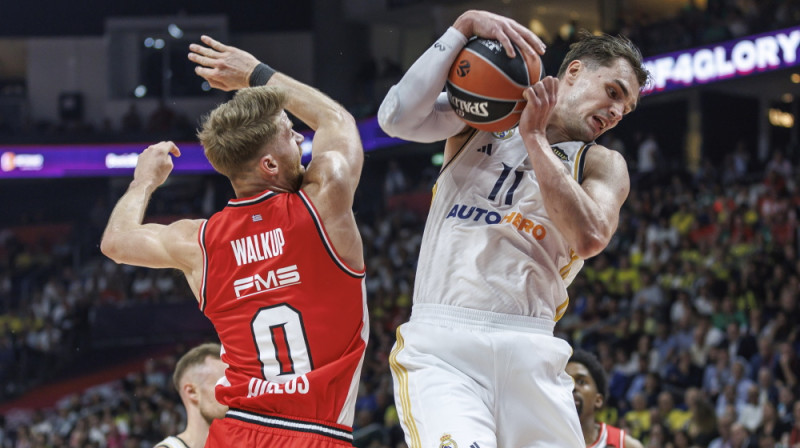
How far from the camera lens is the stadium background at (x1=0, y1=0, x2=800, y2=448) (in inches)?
496

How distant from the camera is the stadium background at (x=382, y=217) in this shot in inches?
496

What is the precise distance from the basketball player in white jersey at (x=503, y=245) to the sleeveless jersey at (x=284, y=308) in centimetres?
29

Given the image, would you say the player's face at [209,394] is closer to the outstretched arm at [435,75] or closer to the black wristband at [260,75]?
the black wristband at [260,75]

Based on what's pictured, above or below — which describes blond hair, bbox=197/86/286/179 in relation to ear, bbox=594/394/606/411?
above

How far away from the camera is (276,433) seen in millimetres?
3648

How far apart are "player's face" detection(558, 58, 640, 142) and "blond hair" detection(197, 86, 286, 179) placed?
1.20 metres

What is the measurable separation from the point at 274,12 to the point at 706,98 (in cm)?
1381

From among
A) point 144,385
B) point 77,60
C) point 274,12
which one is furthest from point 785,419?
point 77,60

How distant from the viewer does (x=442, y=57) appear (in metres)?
3.69

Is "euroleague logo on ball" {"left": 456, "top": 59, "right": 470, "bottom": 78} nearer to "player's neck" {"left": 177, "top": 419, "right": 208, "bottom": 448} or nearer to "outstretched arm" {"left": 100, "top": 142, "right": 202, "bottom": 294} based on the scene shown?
"outstretched arm" {"left": 100, "top": 142, "right": 202, "bottom": 294}

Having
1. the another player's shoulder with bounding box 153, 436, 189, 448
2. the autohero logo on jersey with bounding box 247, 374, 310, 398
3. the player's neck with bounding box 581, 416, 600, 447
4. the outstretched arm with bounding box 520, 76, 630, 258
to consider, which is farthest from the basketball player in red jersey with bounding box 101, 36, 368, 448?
the player's neck with bounding box 581, 416, 600, 447

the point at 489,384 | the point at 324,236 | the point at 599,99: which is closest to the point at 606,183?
the point at 599,99

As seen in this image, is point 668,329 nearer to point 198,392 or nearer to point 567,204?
point 198,392

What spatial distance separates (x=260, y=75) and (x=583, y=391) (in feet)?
9.17
